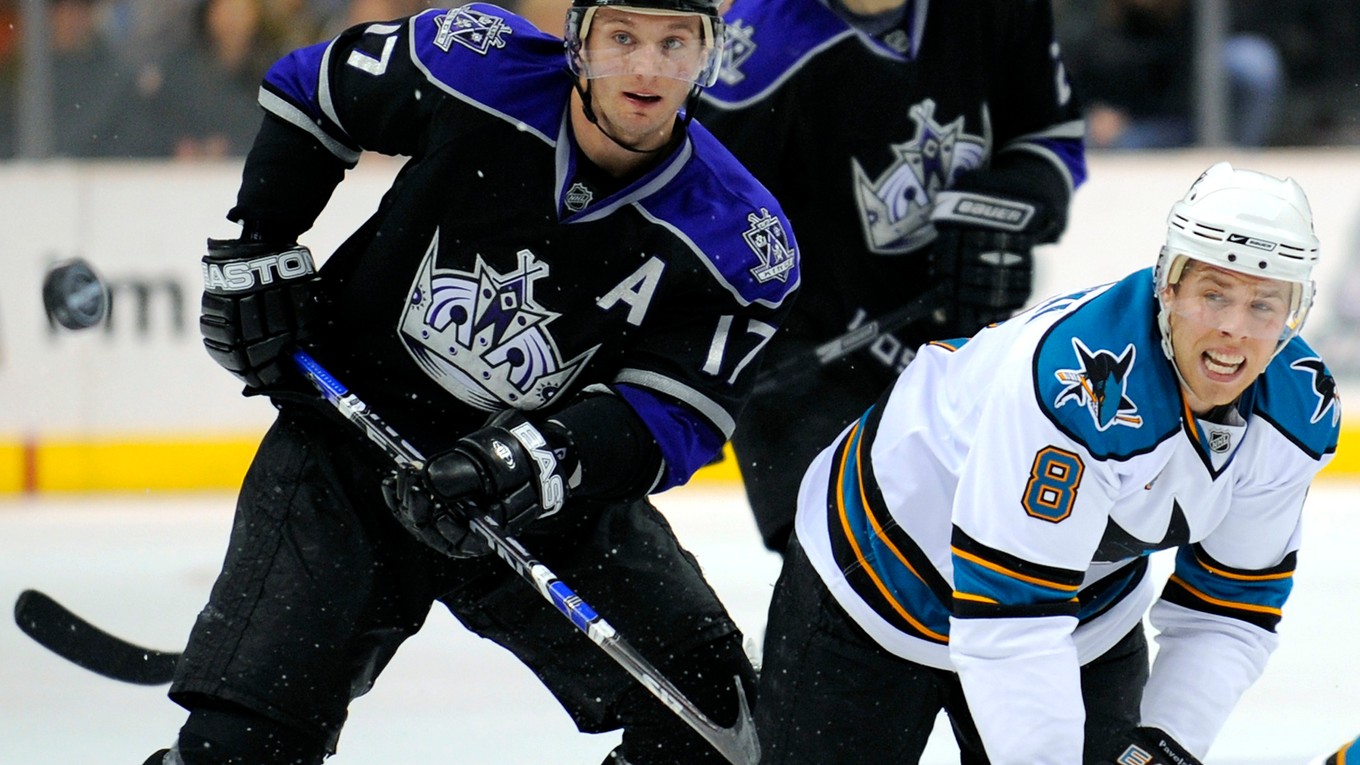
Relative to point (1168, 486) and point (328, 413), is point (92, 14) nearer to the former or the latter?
point (328, 413)

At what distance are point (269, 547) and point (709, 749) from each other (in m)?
0.60

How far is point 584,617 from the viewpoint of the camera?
230 cm

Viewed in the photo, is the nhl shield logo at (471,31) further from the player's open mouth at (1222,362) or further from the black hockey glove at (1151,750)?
the black hockey glove at (1151,750)

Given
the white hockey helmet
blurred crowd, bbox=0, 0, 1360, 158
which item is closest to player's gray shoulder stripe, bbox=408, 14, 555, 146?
the white hockey helmet

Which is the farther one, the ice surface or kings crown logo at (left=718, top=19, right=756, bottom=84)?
the ice surface

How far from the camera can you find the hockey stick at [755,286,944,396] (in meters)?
3.06

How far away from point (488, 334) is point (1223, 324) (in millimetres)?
897

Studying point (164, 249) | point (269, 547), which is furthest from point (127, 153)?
point (269, 547)

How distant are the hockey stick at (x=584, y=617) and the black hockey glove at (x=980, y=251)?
0.95 m

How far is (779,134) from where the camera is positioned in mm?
2982

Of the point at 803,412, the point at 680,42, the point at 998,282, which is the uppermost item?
the point at 680,42

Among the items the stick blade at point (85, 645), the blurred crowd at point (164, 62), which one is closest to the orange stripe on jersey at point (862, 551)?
the stick blade at point (85, 645)

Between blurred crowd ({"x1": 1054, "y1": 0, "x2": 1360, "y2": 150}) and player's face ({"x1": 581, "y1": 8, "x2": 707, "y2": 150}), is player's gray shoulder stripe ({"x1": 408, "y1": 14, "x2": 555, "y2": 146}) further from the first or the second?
blurred crowd ({"x1": 1054, "y1": 0, "x2": 1360, "y2": 150})

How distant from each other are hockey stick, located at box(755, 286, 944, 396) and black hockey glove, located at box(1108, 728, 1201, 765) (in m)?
1.13
